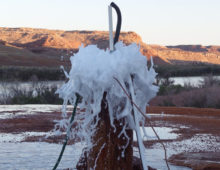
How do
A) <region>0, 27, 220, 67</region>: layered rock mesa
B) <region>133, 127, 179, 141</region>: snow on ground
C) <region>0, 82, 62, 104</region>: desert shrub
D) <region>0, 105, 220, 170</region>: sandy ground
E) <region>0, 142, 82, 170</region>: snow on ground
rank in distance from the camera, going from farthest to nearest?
<region>0, 27, 220, 67</region>: layered rock mesa, <region>0, 82, 62, 104</region>: desert shrub, <region>133, 127, 179, 141</region>: snow on ground, <region>0, 105, 220, 170</region>: sandy ground, <region>0, 142, 82, 170</region>: snow on ground

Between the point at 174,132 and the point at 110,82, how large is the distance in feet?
14.5

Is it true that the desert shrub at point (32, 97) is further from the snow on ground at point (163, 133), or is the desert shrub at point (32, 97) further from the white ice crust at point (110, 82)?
the white ice crust at point (110, 82)

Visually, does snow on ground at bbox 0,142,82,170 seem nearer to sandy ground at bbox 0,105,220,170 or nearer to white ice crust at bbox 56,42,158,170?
sandy ground at bbox 0,105,220,170

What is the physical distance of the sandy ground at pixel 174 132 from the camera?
15.1 ft

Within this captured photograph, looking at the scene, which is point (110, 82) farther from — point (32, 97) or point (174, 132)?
point (32, 97)

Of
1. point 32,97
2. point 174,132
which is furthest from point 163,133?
point 32,97

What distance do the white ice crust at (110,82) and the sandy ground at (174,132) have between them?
1.53 meters

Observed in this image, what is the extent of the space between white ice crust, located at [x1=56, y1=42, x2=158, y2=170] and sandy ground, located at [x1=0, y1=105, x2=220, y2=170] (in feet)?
5.02

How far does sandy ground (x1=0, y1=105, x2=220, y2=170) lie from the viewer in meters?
4.61

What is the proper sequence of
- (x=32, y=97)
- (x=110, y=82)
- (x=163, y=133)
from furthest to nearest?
(x=32, y=97) → (x=163, y=133) → (x=110, y=82)

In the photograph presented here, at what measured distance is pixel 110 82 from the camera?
7.54 ft

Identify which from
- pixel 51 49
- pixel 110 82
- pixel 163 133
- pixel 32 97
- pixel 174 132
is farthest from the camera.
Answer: pixel 51 49

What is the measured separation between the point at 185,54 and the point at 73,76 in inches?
4340

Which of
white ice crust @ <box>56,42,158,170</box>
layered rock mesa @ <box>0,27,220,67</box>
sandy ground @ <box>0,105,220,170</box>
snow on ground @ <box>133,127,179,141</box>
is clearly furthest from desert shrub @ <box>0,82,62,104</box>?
layered rock mesa @ <box>0,27,220,67</box>
